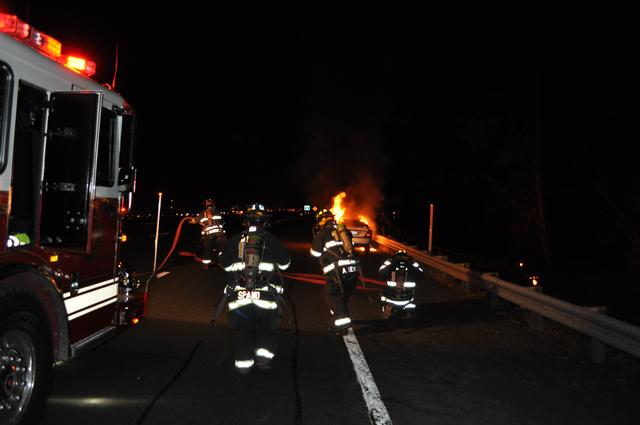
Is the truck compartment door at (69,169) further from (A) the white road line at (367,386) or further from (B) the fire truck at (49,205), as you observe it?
(A) the white road line at (367,386)

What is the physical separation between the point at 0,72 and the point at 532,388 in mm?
5333

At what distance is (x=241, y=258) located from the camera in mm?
6121

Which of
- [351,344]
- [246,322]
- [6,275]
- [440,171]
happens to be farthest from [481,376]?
[440,171]

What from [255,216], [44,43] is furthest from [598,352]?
[44,43]

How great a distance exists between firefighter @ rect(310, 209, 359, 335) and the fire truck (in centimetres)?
330

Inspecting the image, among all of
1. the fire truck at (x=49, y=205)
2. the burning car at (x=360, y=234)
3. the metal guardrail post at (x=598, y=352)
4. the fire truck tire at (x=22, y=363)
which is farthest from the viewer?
the burning car at (x=360, y=234)

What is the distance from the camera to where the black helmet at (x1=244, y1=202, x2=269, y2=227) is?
6.21 metres

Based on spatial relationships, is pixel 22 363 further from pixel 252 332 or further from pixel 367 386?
pixel 367 386

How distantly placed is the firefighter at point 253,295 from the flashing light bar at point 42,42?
220 centimetres

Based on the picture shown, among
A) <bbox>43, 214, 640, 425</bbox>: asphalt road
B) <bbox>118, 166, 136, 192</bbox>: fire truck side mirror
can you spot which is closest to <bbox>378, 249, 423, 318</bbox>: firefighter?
<bbox>43, 214, 640, 425</bbox>: asphalt road

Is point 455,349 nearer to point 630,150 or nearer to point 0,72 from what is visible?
point 0,72

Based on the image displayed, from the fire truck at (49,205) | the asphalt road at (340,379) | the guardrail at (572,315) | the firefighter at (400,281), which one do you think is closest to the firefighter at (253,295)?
the asphalt road at (340,379)

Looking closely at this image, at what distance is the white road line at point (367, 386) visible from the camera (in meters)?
Result: 4.75

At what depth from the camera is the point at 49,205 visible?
4578 millimetres
